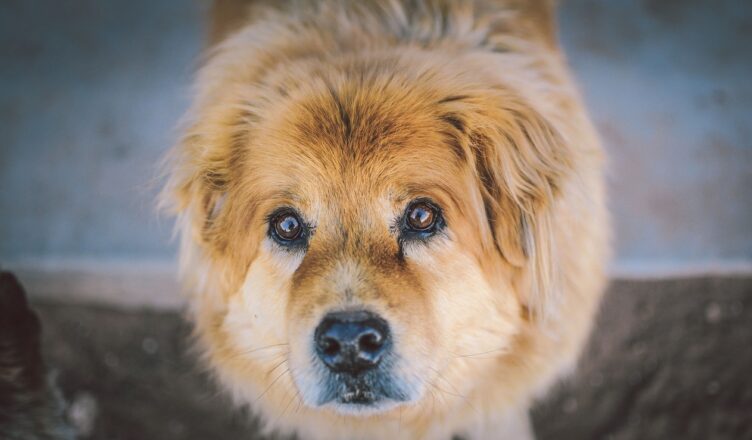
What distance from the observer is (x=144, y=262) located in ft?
9.87

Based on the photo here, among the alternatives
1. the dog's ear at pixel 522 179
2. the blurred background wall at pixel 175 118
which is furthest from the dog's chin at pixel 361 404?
the blurred background wall at pixel 175 118

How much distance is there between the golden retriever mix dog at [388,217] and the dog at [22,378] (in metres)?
0.53

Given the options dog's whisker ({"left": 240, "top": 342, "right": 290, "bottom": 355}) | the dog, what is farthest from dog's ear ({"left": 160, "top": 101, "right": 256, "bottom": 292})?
the dog

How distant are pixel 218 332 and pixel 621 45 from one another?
265 centimetres

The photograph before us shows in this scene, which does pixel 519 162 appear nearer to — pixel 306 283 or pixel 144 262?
pixel 306 283

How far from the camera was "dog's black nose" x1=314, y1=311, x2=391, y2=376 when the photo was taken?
160 centimetres

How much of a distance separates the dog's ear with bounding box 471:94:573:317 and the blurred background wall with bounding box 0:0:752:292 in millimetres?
1244

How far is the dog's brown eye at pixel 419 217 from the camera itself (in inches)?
70.0

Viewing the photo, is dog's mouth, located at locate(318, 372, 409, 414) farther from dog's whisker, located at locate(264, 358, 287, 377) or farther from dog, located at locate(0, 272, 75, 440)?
dog, located at locate(0, 272, 75, 440)

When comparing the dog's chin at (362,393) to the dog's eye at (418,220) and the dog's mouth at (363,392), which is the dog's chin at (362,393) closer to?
the dog's mouth at (363,392)

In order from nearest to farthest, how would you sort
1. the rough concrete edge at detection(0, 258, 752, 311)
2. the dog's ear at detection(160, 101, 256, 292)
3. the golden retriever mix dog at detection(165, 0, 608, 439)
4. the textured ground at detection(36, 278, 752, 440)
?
the golden retriever mix dog at detection(165, 0, 608, 439) < the dog's ear at detection(160, 101, 256, 292) < the textured ground at detection(36, 278, 752, 440) < the rough concrete edge at detection(0, 258, 752, 311)

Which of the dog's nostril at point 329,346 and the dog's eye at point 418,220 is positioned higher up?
the dog's eye at point 418,220

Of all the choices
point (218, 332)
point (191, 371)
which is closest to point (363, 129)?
point (218, 332)

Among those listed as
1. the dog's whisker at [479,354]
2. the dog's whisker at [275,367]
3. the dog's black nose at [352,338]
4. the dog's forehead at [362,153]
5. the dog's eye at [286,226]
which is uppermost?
the dog's forehead at [362,153]
